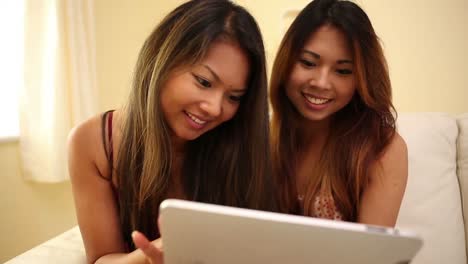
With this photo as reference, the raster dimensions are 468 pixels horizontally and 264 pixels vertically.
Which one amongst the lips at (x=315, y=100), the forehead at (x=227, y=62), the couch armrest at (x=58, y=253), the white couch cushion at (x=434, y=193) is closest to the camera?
the forehead at (x=227, y=62)

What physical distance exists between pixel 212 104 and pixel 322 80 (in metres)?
0.31

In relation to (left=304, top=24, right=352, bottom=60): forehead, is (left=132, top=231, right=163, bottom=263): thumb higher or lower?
lower

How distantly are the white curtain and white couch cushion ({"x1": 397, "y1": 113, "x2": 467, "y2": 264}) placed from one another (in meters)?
1.38

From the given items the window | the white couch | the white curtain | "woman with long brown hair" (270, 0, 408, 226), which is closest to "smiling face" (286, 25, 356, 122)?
"woman with long brown hair" (270, 0, 408, 226)

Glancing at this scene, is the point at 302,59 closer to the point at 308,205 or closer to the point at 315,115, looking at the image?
the point at 315,115

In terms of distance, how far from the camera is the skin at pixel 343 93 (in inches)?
33.9

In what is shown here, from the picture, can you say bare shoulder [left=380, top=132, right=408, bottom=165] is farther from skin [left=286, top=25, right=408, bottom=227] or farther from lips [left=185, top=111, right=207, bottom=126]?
lips [left=185, top=111, right=207, bottom=126]

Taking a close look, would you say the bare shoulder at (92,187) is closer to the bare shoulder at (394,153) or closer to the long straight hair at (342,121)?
the long straight hair at (342,121)

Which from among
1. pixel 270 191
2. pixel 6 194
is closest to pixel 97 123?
pixel 270 191

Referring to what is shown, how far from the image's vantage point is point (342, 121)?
39.7 inches

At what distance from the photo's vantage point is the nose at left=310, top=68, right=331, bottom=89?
863mm

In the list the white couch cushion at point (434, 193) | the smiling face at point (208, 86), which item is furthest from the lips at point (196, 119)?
the white couch cushion at point (434, 193)

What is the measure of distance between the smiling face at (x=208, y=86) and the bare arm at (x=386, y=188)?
42 cm

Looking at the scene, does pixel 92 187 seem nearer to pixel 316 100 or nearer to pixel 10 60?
pixel 316 100
